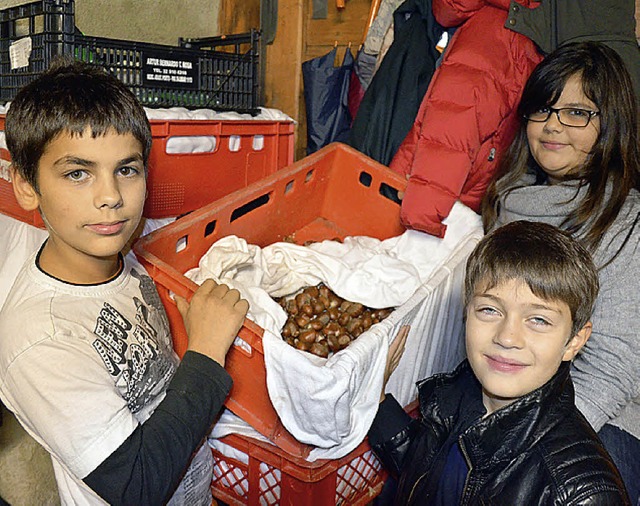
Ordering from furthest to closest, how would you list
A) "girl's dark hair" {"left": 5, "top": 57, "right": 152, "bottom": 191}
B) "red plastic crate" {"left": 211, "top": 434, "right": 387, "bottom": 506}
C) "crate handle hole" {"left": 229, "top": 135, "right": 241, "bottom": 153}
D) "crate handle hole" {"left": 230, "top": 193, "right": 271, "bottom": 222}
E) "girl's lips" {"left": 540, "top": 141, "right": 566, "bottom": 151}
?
"crate handle hole" {"left": 229, "top": 135, "right": 241, "bottom": 153} < "crate handle hole" {"left": 230, "top": 193, "right": 271, "bottom": 222} < "girl's lips" {"left": 540, "top": 141, "right": 566, "bottom": 151} < "red plastic crate" {"left": 211, "top": 434, "right": 387, "bottom": 506} < "girl's dark hair" {"left": 5, "top": 57, "right": 152, "bottom": 191}

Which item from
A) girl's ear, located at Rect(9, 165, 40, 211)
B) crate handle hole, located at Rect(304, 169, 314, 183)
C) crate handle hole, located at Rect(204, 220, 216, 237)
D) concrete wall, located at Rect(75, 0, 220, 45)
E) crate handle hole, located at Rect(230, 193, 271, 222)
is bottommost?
crate handle hole, located at Rect(204, 220, 216, 237)

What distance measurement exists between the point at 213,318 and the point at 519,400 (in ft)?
1.73

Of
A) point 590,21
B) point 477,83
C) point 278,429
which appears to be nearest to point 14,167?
point 278,429

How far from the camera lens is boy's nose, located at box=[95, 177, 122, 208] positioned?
3.22 feet

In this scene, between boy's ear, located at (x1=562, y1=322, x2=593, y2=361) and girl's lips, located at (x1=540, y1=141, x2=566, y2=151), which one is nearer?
boy's ear, located at (x1=562, y1=322, x2=593, y2=361)

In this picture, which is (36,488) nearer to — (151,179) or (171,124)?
(151,179)

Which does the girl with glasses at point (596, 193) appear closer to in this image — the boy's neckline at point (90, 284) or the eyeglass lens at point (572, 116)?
the eyeglass lens at point (572, 116)

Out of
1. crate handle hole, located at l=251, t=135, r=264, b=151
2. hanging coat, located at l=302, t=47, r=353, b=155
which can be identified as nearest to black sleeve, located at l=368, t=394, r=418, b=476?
crate handle hole, located at l=251, t=135, r=264, b=151

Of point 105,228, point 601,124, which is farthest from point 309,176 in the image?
point 105,228

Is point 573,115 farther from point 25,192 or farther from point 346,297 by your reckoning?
point 25,192

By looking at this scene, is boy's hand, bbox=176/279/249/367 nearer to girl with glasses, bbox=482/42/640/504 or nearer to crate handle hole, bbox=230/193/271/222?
crate handle hole, bbox=230/193/271/222

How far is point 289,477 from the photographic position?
112cm

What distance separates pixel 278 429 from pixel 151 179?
2.41 ft

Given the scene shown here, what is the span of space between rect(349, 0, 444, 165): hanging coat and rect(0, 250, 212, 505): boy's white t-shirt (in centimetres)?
110
